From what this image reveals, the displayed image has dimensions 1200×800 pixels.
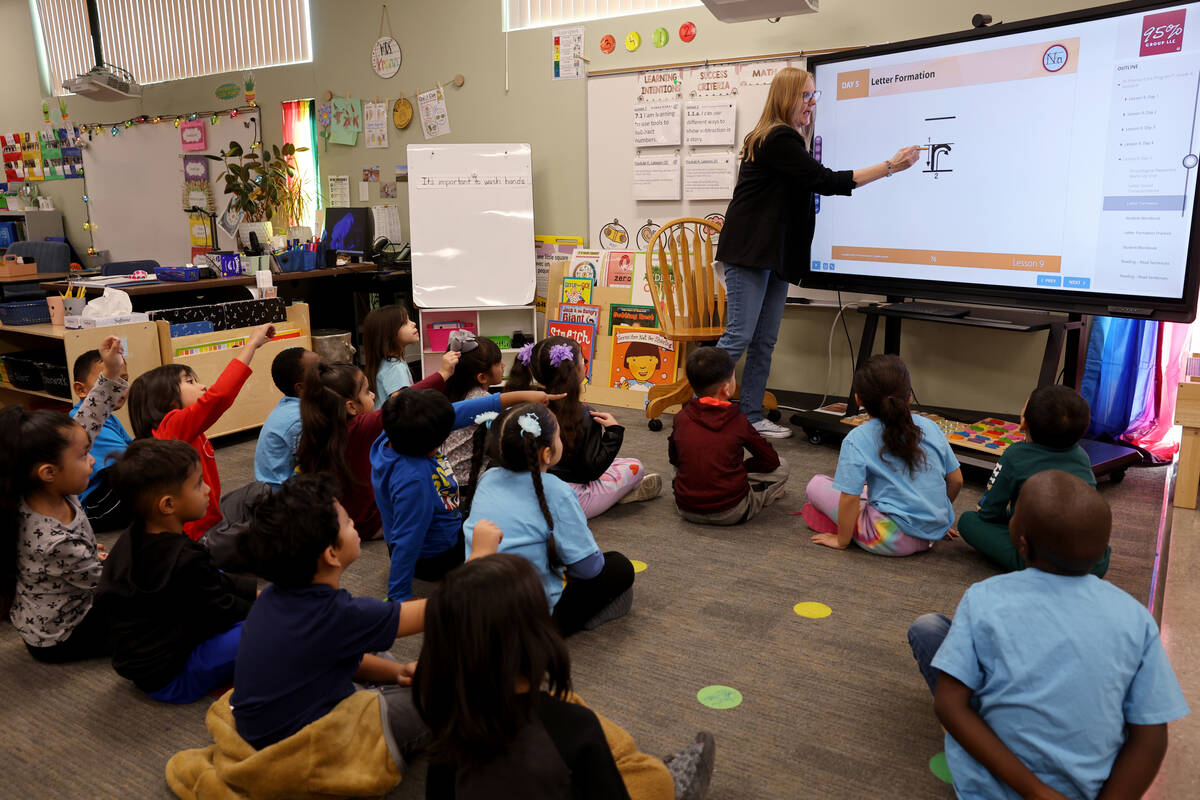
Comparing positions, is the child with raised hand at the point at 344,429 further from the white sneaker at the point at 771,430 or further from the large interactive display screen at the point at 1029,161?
the large interactive display screen at the point at 1029,161

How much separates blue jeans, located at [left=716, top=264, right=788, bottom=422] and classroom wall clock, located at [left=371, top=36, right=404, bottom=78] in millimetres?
2919

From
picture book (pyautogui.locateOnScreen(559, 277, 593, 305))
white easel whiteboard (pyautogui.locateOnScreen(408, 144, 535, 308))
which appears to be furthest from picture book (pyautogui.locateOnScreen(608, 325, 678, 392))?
white easel whiteboard (pyautogui.locateOnScreen(408, 144, 535, 308))

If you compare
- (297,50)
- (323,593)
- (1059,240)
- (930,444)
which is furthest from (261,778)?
(297,50)

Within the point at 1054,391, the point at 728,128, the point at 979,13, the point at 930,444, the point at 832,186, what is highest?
the point at 979,13

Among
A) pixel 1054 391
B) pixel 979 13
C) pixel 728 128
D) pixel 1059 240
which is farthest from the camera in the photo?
pixel 728 128

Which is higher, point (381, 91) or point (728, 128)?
point (381, 91)

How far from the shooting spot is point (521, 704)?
106 centimetres

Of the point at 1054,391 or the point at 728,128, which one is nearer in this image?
the point at 1054,391

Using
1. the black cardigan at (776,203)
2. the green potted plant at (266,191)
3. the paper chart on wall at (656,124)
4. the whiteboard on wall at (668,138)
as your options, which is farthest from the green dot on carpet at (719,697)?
the green potted plant at (266,191)

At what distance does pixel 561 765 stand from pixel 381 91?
5235 mm

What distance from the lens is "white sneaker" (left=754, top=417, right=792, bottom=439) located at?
12.3ft

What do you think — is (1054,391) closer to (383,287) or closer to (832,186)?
(832,186)

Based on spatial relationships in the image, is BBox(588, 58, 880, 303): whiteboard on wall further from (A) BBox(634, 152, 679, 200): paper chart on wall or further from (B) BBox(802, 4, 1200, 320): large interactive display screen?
(B) BBox(802, 4, 1200, 320): large interactive display screen

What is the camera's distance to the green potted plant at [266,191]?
487 centimetres
